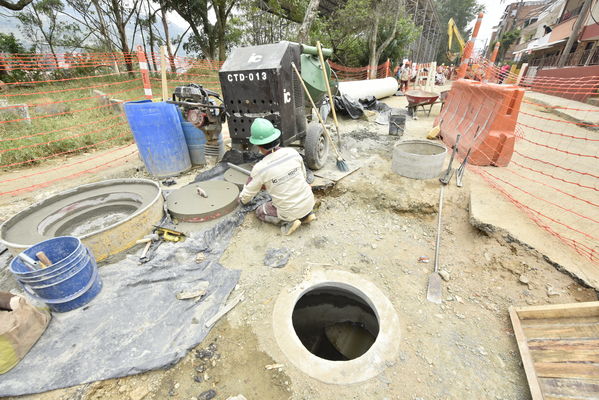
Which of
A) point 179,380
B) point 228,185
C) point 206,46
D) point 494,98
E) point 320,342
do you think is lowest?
point 320,342

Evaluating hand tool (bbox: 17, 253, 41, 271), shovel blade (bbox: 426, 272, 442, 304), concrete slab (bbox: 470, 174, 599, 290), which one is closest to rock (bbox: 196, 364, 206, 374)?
hand tool (bbox: 17, 253, 41, 271)

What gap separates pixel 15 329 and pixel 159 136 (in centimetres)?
A: 298

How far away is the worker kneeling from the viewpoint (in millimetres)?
2883

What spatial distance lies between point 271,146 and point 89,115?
777 centimetres

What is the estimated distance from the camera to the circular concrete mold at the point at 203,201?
325cm

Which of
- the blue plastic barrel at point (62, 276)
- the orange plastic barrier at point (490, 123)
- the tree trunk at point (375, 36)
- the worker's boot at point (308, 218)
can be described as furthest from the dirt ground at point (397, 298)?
the tree trunk at point (375, 36)

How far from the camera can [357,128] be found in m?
7.27

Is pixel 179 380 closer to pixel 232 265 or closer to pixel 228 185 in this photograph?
pixel 232 265

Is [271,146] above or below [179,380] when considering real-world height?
above

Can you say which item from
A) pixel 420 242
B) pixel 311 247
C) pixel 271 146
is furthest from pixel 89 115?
pixel 420 242

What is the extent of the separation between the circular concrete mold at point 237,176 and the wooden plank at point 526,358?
11.0ft

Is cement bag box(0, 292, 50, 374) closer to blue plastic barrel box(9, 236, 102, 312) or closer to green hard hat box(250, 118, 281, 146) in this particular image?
blue plastic barrel box(9, 236, 102, 312)

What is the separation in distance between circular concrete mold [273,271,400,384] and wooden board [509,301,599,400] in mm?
936

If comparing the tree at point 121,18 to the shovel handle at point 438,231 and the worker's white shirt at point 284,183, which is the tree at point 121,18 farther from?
the shovel handle at point 438,231
